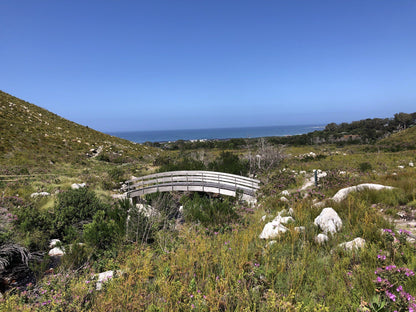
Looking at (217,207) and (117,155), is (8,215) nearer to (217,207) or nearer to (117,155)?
(217,207)

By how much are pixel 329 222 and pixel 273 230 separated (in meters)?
1.21

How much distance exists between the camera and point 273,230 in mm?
4805

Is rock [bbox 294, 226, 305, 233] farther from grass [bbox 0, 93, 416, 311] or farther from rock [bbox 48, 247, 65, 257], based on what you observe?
rock [bbox 48, 247, 65, 257]

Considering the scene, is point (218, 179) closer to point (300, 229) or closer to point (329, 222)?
point (300, 229)

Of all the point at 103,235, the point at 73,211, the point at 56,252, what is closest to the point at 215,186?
the point at 103,235

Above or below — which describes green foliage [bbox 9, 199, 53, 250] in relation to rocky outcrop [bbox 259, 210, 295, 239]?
below

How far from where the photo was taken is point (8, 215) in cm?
836

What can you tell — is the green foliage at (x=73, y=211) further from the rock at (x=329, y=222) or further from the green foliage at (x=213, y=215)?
the rock at (x=329, y=222)

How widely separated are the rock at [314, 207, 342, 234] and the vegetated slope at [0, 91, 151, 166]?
2155 cm

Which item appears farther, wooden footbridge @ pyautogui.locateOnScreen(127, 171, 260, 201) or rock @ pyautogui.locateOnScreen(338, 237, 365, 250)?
wooden footbridge @ pyautogui.locateOnScreen(127, 171, 260, 201)

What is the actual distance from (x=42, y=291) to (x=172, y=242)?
257cm

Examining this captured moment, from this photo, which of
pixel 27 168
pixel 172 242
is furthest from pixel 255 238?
pixel 27 168

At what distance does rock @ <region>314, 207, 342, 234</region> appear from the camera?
4.70 meters

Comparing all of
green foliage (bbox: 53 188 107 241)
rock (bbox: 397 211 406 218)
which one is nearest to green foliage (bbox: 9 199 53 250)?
green foliage (bbox: 53 188 107 241)
